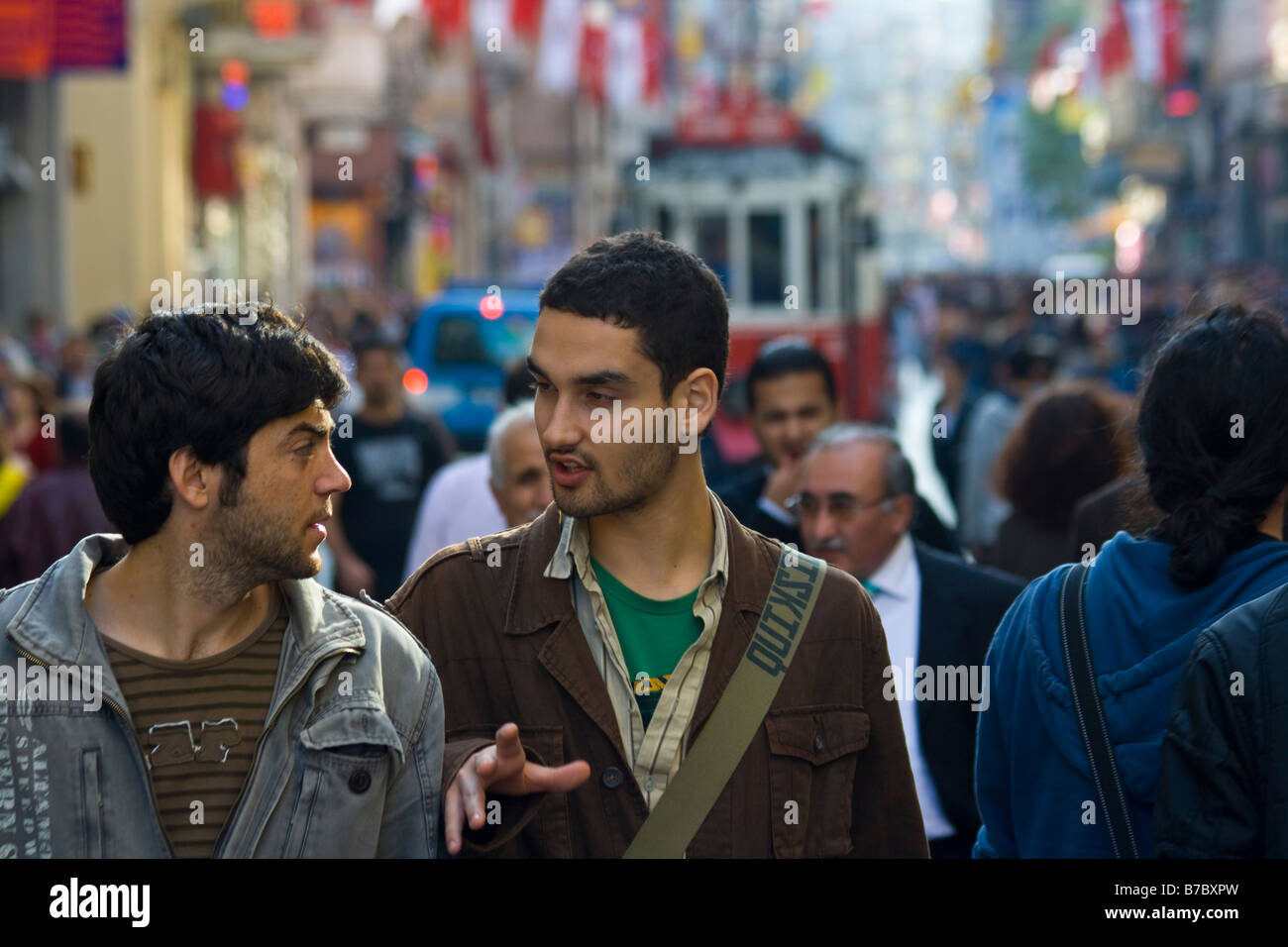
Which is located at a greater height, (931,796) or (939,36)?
(939,36)

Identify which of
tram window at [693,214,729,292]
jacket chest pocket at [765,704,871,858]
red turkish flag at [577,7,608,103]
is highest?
red turkish flag at [577,7,608,103]

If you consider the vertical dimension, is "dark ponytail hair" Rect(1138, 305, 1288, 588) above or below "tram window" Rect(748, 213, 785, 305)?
below

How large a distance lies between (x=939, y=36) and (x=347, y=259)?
471 ft

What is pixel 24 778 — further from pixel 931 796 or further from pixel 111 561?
pixel 931 796

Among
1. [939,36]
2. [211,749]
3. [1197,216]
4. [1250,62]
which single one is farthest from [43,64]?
[939,36]

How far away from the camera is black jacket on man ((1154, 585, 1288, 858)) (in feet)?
8.86

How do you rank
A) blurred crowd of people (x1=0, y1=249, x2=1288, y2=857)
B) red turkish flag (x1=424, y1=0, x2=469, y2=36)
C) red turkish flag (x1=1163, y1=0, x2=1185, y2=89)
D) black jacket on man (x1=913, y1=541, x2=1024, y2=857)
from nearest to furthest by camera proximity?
blurred crowd of people (x1=0, y1=249, x2=1288, y2=857) → black jacket on man (x1=913, y1=541, x2=1024, y2=857) → red turkish flag (x1=424, y1=0, x2=469, y2=36) → red turkish flag (x1=1163, y1=0, x2=1185, y2=89)

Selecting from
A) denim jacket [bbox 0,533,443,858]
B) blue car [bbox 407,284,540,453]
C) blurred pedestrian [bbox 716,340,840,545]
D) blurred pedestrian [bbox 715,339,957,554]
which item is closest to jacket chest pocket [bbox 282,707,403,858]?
denim jacket [bbox 0,533,443,858]

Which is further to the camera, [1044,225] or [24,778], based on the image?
[1044,225]

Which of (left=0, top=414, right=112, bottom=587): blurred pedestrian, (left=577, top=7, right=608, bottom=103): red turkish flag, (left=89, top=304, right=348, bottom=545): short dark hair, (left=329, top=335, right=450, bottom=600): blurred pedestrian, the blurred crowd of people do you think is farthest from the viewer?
(left=577, top=7, right=608, bottom=103): red turkish flag

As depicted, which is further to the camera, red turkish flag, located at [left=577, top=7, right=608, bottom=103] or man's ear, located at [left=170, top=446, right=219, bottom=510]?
red turkish flag, located at [left=577, top=7, right=608, bottom=103]

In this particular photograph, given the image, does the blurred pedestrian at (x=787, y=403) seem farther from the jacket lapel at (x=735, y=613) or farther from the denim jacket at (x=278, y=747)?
the denim jacket at (x=278, y=747)

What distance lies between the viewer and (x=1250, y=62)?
140 feet

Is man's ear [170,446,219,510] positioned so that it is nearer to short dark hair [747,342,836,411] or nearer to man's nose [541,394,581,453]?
man's nose [541,394,581,453]
